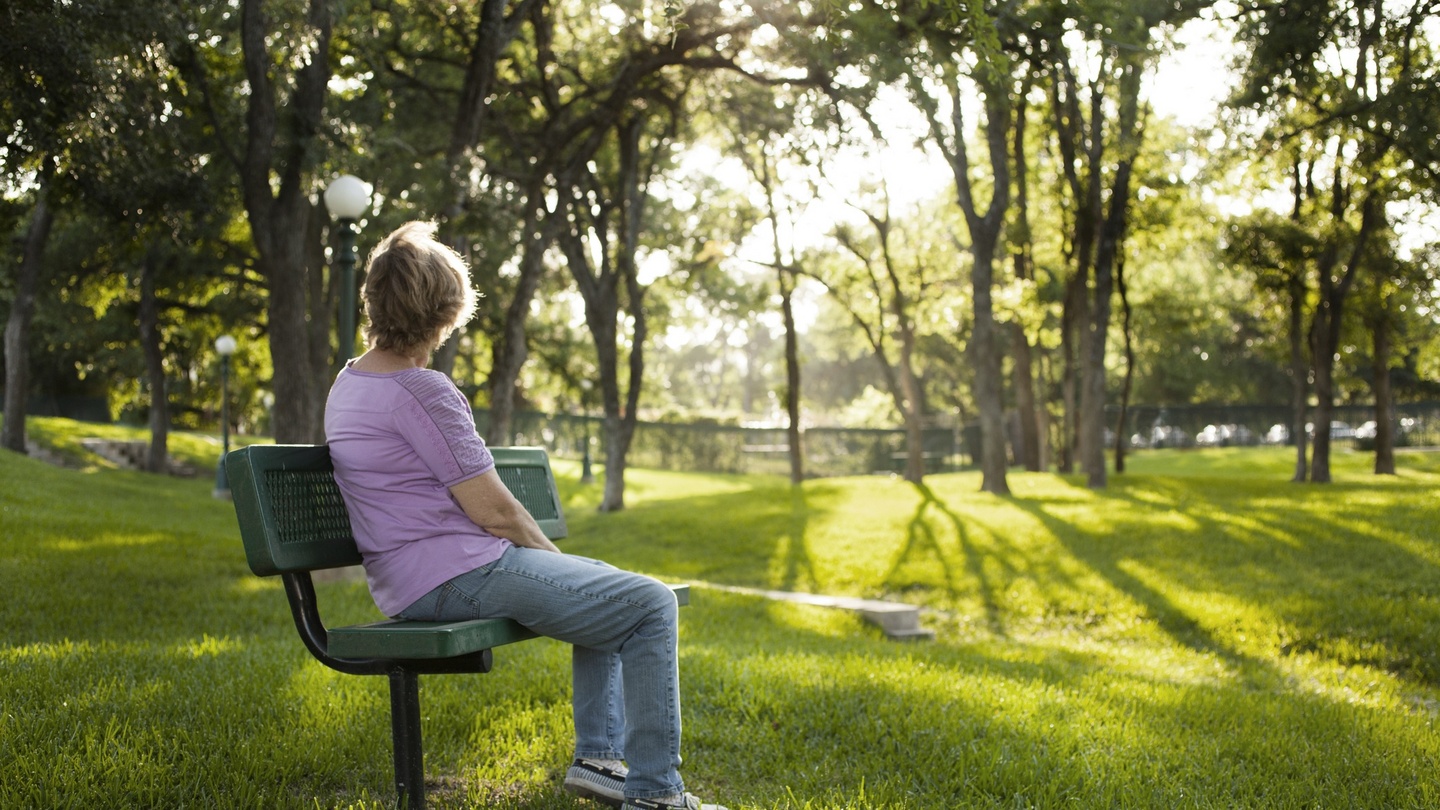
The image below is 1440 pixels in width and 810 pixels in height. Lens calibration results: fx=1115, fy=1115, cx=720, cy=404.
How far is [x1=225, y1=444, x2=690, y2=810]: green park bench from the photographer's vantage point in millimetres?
3123

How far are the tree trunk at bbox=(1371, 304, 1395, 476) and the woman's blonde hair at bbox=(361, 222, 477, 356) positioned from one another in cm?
2338

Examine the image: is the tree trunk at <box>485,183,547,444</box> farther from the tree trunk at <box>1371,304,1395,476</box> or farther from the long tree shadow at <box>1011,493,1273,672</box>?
the tree trunk at <box>1371,304,1395,476</box>

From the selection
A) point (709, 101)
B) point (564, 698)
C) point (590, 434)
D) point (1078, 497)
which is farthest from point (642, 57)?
point (590, 434)

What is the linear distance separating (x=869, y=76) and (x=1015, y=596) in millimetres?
5705

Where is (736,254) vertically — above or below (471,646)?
above

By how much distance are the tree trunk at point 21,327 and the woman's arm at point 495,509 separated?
830 inches

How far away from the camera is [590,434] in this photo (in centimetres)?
3866

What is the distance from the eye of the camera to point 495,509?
130 inches

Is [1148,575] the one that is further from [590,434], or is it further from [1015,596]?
[590,434]

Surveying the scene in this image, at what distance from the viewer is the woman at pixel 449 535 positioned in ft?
10.8

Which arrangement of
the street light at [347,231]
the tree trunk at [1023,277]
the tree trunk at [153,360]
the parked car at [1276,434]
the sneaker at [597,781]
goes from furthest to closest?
the parked car at [1276,434]
the tree trunk at [153,360]
the tree trunk at [1023,277]
the street light at [347,231]
the sneaker at [597,781]

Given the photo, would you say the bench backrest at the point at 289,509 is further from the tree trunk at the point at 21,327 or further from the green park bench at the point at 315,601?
the tree trunk at the point at 21,327

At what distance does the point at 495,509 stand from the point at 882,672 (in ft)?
10.2

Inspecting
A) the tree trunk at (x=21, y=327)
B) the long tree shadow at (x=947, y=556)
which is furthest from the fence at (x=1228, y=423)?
the tree trunk at (x=21, y=327)
